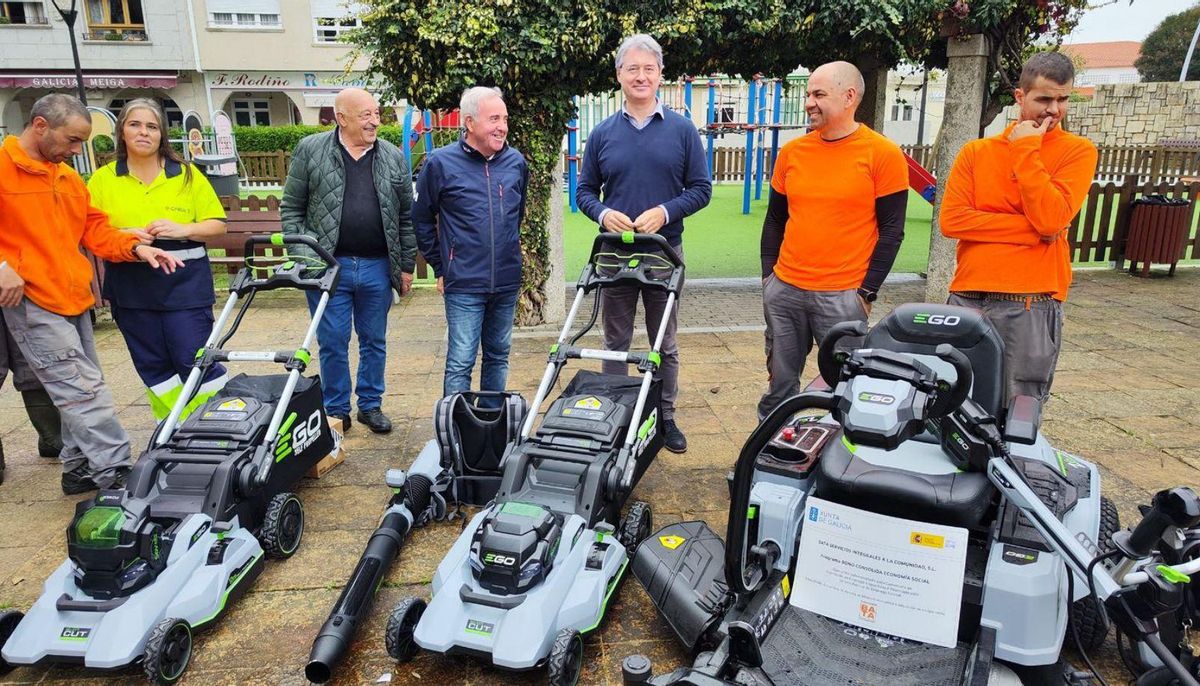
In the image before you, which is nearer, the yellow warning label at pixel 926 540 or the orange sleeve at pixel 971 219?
the yellow warning label at pixel 926 540

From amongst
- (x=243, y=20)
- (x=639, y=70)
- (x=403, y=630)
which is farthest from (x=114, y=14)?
(x=403, y=630)

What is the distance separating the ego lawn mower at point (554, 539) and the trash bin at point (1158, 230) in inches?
308

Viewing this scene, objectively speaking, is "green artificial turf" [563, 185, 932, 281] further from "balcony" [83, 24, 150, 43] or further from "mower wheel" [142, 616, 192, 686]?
"balcony" [83, 24, 150, 43]

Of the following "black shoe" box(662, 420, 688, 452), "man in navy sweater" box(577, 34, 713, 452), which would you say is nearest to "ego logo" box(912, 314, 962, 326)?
"man in navy sweater" box(577, 34, 713, 452)

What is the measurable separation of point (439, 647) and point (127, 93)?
3278 cm

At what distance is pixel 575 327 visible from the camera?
24.0ft

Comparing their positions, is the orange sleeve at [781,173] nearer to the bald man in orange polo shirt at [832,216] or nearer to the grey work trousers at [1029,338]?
the bald man in orange polo shirt at [832,216]

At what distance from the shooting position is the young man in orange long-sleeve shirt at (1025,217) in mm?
3201

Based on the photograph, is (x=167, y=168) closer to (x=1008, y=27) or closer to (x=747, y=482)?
(x=747, y=482)

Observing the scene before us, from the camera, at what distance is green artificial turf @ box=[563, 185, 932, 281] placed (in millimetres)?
10117

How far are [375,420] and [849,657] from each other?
3.20 meters

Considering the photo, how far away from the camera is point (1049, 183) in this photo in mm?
3199

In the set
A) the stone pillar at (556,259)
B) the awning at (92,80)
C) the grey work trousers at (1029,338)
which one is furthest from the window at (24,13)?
the grey work trousers at (1029,338)

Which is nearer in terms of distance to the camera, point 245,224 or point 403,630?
point 403,630
